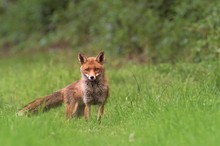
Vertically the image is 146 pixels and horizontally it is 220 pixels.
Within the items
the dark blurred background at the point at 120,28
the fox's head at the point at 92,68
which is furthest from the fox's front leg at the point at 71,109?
the dark blurred background at the point at 120,28

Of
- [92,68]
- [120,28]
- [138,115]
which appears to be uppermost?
[120,28]

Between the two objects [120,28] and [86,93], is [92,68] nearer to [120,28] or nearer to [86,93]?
[86,93]

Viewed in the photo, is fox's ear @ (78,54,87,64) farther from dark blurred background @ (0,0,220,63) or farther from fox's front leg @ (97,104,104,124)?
dark blurred background @ (0,0,220,63)

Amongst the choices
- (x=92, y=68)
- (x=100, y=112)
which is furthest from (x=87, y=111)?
(x=92, y=68)

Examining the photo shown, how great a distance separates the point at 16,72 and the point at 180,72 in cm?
507

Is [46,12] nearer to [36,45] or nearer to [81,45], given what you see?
[36,45]

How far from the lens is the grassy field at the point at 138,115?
7613 mm

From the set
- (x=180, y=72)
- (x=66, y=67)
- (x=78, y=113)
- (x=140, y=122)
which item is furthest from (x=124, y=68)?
(x=140, y=122)

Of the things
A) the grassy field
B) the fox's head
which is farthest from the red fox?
the grassy field

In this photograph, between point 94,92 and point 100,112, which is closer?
point 100,112

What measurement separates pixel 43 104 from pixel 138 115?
6.37 feet

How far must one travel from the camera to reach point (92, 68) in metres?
10.2

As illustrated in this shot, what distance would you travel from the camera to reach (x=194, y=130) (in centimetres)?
766

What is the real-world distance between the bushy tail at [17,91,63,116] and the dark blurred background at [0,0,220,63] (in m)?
4.31
